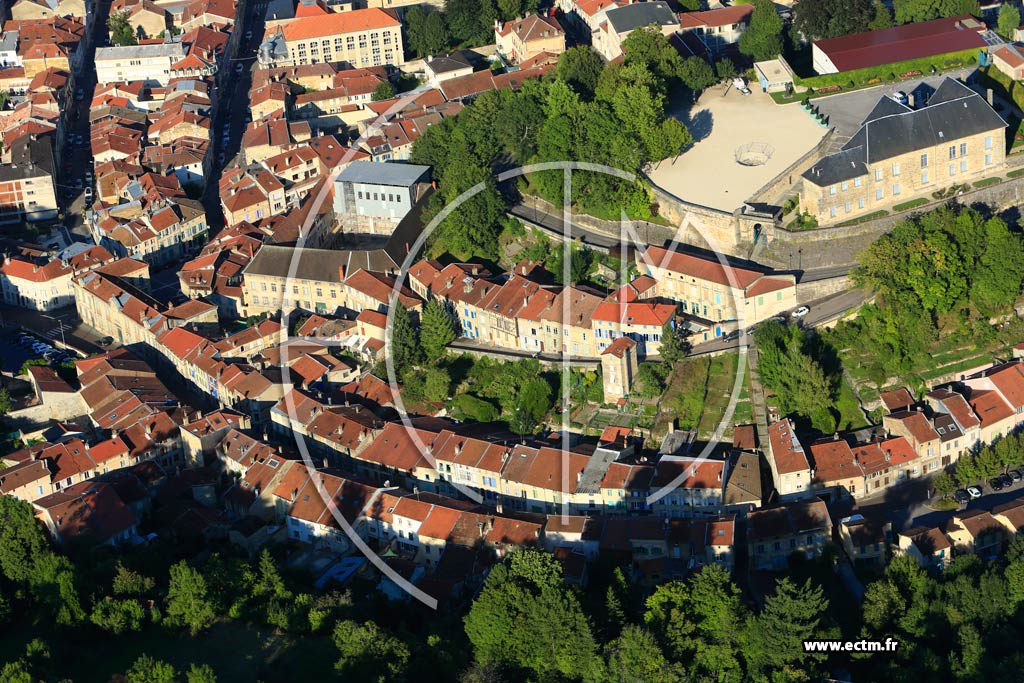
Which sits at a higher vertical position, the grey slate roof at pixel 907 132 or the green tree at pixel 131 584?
the grey slate roof at pixel 907 132

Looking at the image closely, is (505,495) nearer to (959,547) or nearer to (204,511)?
(204,511)

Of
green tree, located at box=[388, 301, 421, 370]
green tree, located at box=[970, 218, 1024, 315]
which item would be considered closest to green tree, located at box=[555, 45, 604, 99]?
green tree, located at box=[388, 301, 421, 370]

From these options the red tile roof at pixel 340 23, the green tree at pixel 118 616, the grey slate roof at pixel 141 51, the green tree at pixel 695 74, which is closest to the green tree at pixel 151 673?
the green tree at pixel 118 616

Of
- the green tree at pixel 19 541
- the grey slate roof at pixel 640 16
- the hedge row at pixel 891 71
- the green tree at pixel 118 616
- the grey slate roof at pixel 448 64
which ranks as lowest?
the green tree at pixel 118 616

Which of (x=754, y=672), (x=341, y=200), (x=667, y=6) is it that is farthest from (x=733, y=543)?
(x=667, y=6)

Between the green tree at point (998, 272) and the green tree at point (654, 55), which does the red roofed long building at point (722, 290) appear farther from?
the green tree at point (654, 55)

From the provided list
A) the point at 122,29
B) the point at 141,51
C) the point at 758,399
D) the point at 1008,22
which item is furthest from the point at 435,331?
the point at 122,29

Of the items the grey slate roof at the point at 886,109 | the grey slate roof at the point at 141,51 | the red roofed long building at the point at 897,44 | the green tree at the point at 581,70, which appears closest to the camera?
the grey slate roof at the point at 886,109

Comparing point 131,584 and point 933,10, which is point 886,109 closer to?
point 933,10
